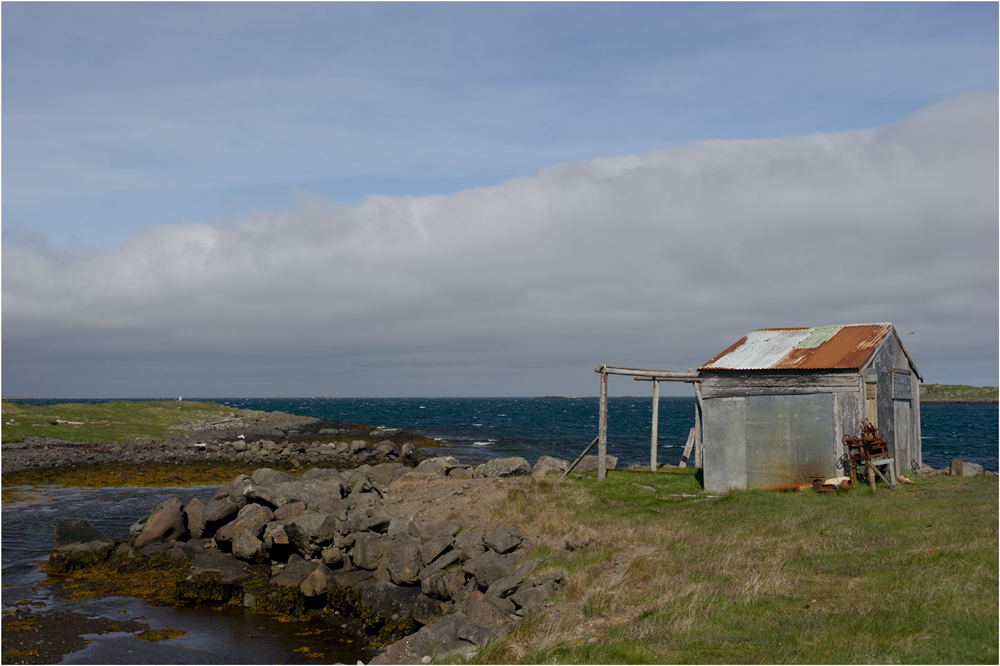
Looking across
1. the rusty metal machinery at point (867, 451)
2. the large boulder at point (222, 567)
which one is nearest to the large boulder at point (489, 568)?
the large boulder at point (222, 567)

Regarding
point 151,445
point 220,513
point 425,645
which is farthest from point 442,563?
point 151,445

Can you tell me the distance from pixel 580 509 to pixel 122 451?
1386 inches

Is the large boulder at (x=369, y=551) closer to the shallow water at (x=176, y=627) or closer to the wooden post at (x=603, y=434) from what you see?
the shallow water at (x=176, y=627)

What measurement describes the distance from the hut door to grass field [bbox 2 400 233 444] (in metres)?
45.0

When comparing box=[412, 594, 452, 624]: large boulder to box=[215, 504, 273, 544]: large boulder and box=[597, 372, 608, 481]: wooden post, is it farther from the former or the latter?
box=[597, 372, 608, 481]: wooden post

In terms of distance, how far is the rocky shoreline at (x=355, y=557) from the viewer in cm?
1122

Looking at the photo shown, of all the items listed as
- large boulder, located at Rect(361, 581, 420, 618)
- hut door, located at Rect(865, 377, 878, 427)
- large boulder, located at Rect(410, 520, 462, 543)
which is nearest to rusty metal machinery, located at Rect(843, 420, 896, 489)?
hut door, located at Rect(865, 377, 878, 427)

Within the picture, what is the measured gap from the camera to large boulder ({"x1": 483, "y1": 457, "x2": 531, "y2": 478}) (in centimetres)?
2278

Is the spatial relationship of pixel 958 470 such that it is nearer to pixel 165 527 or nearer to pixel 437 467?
pixel 437 467

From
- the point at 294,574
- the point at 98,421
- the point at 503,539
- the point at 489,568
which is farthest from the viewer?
the point at 98,421

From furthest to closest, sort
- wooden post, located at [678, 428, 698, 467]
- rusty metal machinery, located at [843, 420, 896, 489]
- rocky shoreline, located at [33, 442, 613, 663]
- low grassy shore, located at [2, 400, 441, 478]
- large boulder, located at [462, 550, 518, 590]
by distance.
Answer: low grassy shore, located at [2, 400, 441, 478] < wooden post, located at [678, 428, 698, 467] < rusty metal machinery, located at [843, 420, 896, 489] < large boulder, located at [462, 550, 518, 590] < rocky shoreline, located at [33, 442, 613, 663]

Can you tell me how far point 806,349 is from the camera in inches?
818

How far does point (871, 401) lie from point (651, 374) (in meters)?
6.55

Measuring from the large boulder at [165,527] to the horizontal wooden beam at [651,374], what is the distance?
1331cm
